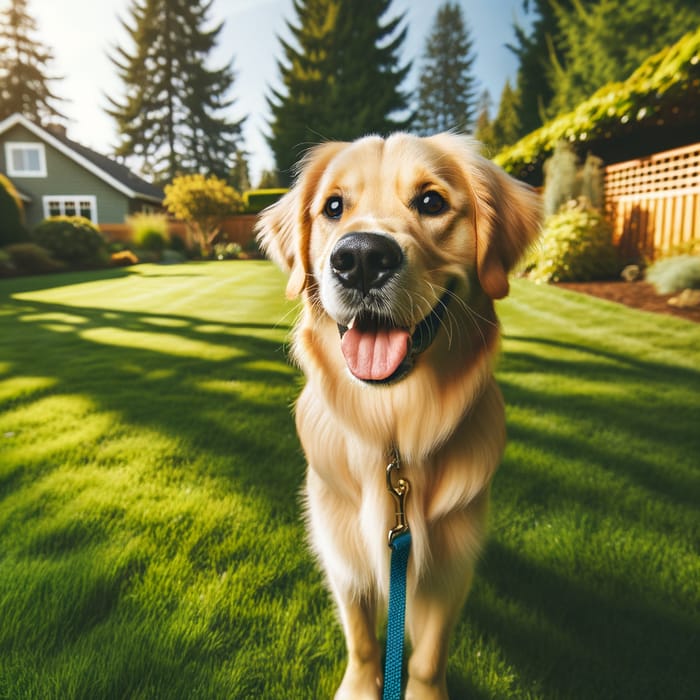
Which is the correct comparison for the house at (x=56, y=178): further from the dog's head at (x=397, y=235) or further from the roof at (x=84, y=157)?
the dog's head at (x=397, y=235)

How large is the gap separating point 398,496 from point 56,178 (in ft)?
96.2

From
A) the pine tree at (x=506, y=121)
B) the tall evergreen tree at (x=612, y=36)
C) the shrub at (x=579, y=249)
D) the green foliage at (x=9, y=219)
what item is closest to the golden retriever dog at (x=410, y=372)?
the shrub at (x=579, y=249)

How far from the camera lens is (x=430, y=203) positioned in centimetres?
166

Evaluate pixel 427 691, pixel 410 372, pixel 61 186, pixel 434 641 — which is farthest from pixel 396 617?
pixel 61 186

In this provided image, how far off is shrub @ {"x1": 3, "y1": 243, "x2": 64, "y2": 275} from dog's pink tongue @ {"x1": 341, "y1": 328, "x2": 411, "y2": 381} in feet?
52.5

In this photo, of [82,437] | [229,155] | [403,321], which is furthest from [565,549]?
[229,155]

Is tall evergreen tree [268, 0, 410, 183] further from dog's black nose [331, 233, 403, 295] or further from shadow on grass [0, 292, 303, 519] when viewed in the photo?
dog's black nose [331, 233, 403, 295]

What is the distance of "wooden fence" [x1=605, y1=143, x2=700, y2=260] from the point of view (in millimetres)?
8706

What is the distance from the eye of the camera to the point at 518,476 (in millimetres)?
2684

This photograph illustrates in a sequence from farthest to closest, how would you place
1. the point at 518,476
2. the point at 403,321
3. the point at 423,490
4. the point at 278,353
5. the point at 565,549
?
the point at 278,353 < the point at 518,476 < the point at 565,549 < the point at 423,490 < the point at 403,321

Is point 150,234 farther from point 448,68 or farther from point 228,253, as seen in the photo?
point 448,68

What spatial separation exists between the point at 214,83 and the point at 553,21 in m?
26.4

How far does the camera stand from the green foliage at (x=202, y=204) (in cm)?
2386

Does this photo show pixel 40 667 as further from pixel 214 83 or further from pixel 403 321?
pixel 214 83
